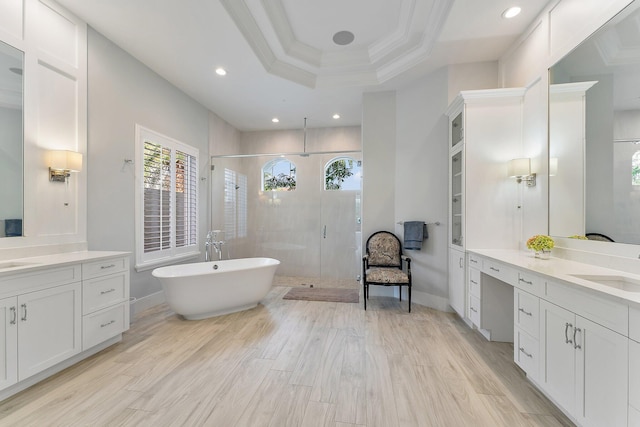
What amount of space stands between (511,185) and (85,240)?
14.3 ft

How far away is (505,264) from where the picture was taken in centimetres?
208

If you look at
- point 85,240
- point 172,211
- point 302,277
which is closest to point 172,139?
point 172,211

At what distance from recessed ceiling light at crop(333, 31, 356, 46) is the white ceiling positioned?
0.24 feet

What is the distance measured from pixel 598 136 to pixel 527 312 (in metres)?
1.34

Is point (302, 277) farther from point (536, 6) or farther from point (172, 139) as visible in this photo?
point (536, 6)

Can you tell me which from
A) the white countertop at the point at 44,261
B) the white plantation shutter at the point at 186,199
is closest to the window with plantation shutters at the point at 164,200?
the white plantation shutter at the point at 186,199

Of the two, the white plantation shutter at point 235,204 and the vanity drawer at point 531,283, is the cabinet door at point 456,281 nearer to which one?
the vanity drawer at point 531,283

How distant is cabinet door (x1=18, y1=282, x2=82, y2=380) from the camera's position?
1.74m

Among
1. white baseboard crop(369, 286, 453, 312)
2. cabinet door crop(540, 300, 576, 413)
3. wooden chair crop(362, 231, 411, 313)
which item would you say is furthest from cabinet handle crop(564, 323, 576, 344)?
wooden chair crop(362, 231, 411, 313)

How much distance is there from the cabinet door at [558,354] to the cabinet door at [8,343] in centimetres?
329

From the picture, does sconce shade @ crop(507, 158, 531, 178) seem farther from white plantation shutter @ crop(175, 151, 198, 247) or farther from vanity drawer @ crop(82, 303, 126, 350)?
white plantation shutter @ crop(175, 151, 198, 247)

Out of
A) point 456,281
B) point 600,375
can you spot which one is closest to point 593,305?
point 600,375

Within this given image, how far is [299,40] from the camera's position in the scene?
3.28 m

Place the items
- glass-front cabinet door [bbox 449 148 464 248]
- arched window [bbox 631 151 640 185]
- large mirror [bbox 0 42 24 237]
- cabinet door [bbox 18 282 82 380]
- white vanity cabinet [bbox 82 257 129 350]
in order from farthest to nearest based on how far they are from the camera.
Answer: glass-front cabinet door [bbox 449 148 464 248] < white vanity cabinet [bbox 82 257 129 350] < large mirror [bbox 0 42 24 237] < cabinet door [bbox 18 282 82 380] < arched window [bbox 631 151 640 185]
